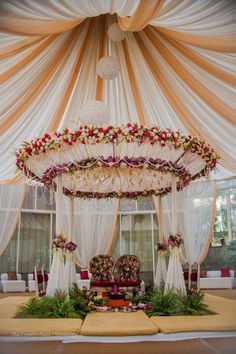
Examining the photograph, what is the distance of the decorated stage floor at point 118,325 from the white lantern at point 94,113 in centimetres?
308

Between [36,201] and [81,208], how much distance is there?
2156 mm

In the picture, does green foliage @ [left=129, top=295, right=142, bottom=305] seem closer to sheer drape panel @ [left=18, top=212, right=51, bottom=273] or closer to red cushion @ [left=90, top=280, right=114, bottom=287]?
red cushion @ [left=90, top=280, right=114, bottom=287]

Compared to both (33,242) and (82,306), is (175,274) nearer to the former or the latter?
(82,306)

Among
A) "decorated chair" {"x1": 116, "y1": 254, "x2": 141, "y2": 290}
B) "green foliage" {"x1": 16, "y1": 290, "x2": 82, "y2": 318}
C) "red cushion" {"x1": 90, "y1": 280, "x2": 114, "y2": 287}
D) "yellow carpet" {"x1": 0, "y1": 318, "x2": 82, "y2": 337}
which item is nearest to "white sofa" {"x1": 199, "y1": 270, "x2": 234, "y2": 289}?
"decorated chair" {"x1": 116, "y1": 254, "x2": 141, "y2": 290}

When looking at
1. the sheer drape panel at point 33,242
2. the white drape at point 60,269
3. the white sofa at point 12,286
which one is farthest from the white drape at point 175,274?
the sheer drape panel at point 33,242

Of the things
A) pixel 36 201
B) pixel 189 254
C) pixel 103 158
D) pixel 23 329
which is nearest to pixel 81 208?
pixel 36 201

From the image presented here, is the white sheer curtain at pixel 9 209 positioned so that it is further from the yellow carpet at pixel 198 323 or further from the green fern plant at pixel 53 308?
the yellow carpet at pixel 198 323

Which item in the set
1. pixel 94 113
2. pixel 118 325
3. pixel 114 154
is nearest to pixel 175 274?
pixel 118 325

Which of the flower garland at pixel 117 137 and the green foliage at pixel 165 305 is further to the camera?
the flower garland at pixel 117 137

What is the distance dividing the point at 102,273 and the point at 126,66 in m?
4.72

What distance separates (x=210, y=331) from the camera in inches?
175

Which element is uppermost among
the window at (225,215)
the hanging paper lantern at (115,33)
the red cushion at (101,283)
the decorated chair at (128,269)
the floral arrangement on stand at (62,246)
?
the hanging paper lantern at (115,33)

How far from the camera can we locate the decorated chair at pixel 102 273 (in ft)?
27.0

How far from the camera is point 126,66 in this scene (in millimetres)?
6836
